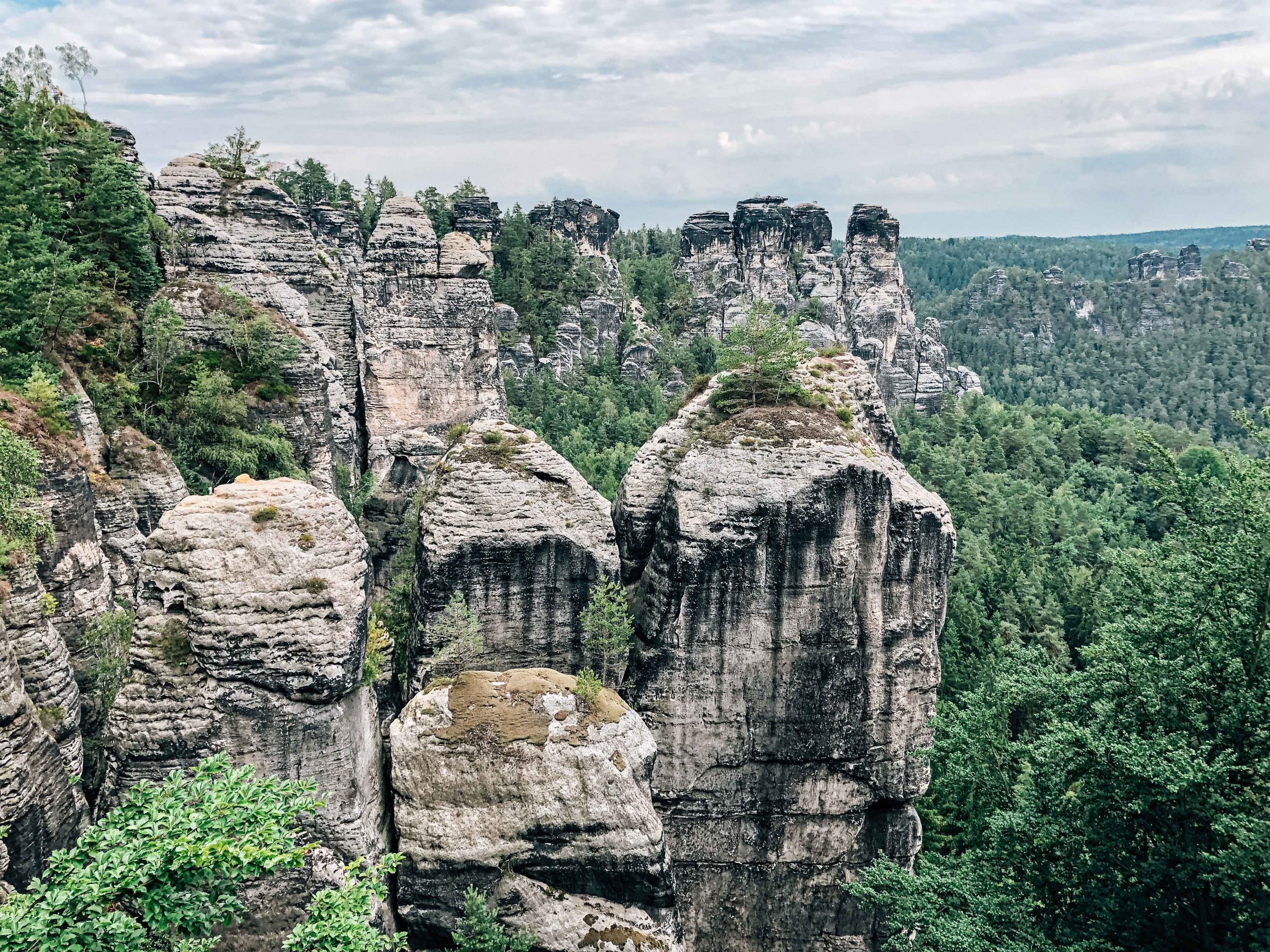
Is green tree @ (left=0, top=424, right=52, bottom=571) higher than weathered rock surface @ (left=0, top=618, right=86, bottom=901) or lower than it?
higher

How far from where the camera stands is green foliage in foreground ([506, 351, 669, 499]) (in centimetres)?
6062

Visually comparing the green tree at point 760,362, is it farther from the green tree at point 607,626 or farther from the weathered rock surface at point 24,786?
the weathered rock surface at point 24,786

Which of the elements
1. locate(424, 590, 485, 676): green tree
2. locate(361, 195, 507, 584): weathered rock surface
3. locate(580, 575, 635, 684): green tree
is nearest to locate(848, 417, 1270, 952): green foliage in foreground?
locate(580, 575, 635, 684): green tree

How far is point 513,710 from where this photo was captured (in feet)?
60.6

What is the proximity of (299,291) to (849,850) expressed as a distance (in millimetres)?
32950

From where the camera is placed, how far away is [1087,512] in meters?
63.5

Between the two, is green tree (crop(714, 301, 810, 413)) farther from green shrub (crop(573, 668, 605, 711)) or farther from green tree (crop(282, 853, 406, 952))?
green tree (crop(282, 853, 406, 952))

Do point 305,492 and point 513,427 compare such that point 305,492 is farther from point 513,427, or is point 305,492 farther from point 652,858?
point 652,858

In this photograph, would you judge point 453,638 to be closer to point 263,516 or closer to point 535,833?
point 535,833

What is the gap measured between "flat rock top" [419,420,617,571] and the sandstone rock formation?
5.39 ft

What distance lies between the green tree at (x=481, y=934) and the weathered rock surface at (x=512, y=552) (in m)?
6.30

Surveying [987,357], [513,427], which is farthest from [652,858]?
[987,357]

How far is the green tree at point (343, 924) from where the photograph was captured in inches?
428

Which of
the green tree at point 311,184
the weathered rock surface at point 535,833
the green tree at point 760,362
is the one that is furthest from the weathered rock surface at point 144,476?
the green tree at point 311,184
